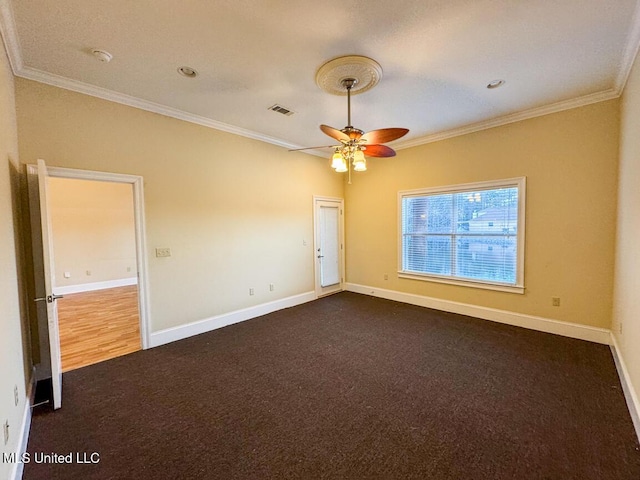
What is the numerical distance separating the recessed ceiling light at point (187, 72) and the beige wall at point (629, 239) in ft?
13.3

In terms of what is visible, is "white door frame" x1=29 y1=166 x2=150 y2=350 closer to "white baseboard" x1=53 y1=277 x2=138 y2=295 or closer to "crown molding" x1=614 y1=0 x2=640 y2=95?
"white baseboard" x1=53 y1=277 x2=138 y2=295

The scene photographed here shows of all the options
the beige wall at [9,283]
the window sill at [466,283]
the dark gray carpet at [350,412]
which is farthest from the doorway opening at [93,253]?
the window sill at [466,283]

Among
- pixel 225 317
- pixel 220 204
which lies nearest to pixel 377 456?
pixel 225 317

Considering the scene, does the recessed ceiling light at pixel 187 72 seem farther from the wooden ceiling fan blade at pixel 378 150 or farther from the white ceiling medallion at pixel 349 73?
the wooden ceiling fan blade at pixel 378 150

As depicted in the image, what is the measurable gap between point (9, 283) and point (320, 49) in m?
3.00

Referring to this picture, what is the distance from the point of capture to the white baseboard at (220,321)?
3.59 meters

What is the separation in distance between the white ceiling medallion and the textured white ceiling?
2.9 inches

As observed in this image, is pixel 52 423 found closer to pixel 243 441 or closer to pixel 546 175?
pixel 243 441

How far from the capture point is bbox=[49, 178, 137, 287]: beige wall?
22.1ft

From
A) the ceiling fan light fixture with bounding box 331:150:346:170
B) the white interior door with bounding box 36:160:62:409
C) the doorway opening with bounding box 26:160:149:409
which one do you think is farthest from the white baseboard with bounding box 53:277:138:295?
the ceiling fan light fixture with bounding box 331:150:346:170

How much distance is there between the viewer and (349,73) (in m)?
2.66

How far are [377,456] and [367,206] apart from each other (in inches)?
181

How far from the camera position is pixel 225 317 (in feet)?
13.8

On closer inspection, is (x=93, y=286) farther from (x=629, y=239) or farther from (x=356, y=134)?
(x=629, y=239)
